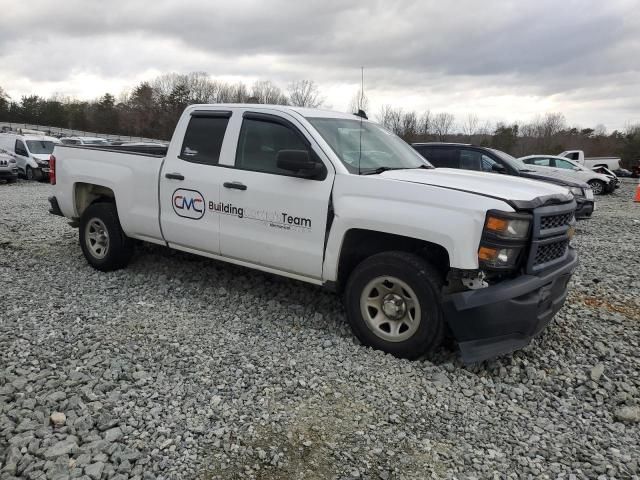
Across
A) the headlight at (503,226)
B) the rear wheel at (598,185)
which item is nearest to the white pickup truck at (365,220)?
the headlight at (503,226)

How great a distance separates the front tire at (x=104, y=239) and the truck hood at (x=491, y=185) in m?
3.29

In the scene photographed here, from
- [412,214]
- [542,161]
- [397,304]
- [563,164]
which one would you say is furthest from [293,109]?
[563,164]

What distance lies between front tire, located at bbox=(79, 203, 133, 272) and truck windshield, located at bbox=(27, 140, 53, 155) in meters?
16.8

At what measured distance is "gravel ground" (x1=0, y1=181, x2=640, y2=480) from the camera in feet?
9.07

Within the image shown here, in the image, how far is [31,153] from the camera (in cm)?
1984

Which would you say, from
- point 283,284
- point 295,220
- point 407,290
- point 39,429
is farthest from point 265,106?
point 39,429

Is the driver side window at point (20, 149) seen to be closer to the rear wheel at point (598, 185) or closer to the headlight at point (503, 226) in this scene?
the headlight at point (503, 226)

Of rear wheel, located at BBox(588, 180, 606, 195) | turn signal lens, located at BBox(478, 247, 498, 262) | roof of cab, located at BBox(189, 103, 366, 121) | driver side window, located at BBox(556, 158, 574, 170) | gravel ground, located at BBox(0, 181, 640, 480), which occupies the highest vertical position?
roof of cab, located at BBox(189, 103, 366, 121)

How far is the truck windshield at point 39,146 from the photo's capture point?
792 inches

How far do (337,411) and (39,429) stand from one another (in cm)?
179

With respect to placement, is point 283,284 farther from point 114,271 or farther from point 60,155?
point 60,155

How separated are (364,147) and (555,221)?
1.76 meters

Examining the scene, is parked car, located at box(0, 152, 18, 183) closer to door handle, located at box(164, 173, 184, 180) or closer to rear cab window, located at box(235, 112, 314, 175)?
door handle, located at box(164, 173, 184, 180)

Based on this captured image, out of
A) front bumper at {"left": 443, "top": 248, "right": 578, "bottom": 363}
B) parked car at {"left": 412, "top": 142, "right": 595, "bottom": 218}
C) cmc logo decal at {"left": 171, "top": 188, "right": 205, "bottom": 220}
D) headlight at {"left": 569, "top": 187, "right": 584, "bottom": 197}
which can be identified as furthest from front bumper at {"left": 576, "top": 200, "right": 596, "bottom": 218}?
cmc logo decal at {"left": 171, "top": 188, "right": 205, "bottom": 220}
